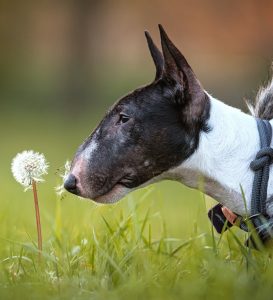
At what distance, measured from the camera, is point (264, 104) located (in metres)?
3.91

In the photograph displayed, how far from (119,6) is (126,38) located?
718 mm

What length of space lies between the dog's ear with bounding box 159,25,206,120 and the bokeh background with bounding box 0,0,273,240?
9.44 meters

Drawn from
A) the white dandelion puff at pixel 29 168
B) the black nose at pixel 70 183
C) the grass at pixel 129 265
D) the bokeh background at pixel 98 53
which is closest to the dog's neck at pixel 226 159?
the grass at pixel 129 265

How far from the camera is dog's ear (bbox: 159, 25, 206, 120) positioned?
11.4 ft

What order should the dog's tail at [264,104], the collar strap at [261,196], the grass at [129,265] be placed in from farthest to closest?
the dog's tail at [264,104]
the collar strap at [261,196]
the grass at [129,265]

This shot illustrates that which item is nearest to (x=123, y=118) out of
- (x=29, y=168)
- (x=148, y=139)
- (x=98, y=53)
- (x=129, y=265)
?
(x=148, y=139)

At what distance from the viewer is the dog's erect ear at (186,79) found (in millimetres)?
3469

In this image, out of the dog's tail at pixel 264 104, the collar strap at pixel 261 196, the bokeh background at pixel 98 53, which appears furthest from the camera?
the bokeh background at pixel 98 53

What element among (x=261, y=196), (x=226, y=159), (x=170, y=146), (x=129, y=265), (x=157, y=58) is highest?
(x=157, y=58)

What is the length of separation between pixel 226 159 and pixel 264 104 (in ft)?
1.63

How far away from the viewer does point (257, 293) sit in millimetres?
2982

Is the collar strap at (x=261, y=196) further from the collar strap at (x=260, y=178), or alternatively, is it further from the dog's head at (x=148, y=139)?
the dog's head at (x=148, y=139)

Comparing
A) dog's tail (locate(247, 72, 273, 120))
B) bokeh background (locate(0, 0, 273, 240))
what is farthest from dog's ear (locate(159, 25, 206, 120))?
bokeh background (locate(0, 0, 273, 240))

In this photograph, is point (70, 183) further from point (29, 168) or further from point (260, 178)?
point (260, 178)
